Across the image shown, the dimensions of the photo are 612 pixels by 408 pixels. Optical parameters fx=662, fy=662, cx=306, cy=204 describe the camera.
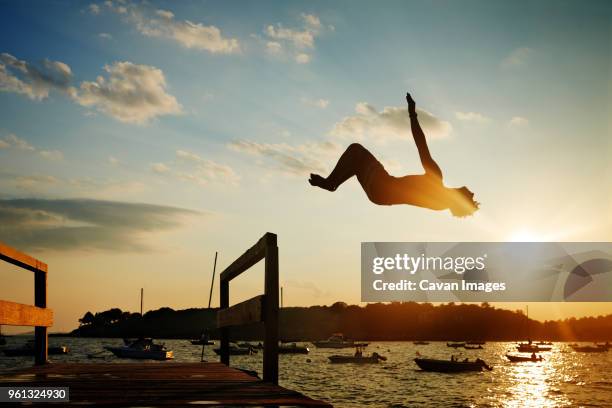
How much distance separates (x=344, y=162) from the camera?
273 inches

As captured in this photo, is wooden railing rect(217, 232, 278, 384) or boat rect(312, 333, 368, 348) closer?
wooden railing rect(217, 232, 278, 384)

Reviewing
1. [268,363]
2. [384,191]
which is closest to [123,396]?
[268,363]

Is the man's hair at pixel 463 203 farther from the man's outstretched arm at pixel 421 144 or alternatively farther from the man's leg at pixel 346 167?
the man's leg at pixel 346 167

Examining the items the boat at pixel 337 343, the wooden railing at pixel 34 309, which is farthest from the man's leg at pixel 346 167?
the boat at pixel 337 343

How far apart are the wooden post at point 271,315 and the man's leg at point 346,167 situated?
3.43 ft

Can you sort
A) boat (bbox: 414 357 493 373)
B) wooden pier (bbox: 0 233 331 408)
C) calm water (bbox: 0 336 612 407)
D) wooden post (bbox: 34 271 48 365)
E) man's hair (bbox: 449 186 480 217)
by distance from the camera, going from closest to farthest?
wooden pier (bbox: 0 233 331 408), man's hair (bbox: 449 186 480 217), wooden post (bbox: 34 271 48 365), calm water (bbox: 0 336 612 407), boat (bbox: 414 357 493 373)

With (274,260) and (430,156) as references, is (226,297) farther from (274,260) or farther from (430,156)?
(430,156)

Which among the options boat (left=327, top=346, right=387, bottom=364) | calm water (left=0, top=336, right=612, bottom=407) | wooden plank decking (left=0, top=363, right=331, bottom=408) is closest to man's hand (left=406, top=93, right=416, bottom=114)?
wooden plank decking (left=0, top=363, right=331, bottom=408)

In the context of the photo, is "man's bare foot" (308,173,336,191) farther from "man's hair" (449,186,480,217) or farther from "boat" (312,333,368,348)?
"boat" (312,333,368,348)

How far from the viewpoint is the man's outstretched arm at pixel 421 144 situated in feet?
19.8

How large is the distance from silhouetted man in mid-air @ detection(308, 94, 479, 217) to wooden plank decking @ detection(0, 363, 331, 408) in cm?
219

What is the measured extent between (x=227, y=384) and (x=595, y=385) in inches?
4275

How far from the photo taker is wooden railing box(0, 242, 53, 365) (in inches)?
271

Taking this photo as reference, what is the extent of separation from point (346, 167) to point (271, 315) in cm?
183
